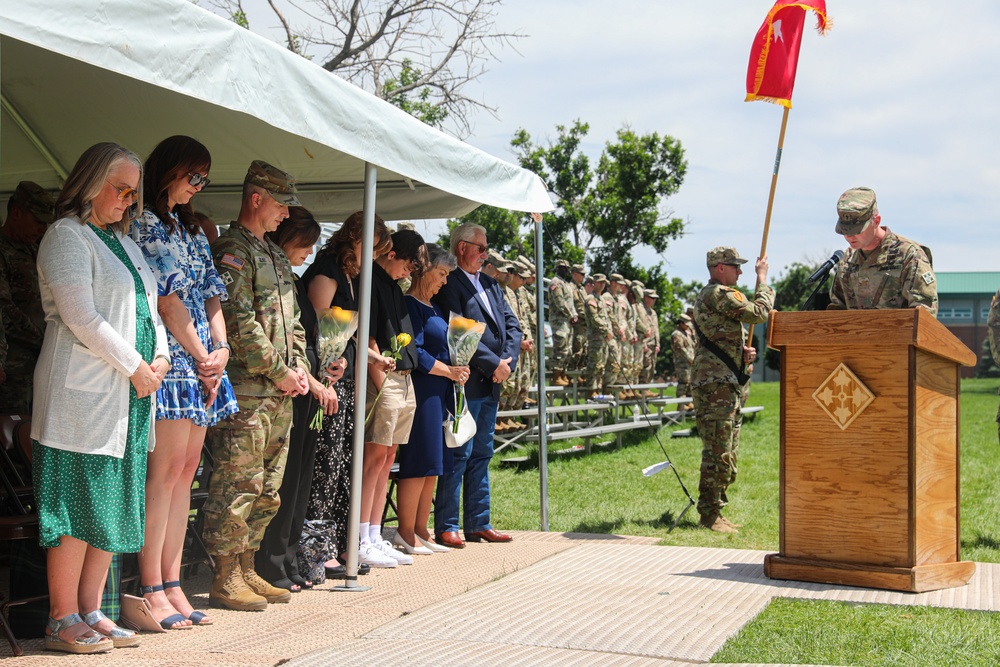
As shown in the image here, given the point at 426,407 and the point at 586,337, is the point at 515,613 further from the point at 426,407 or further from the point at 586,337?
the point at 586,337

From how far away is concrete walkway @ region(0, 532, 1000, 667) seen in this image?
4359 millimetres

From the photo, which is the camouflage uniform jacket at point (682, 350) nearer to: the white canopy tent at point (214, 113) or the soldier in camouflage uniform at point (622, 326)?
the soldier in camouflage uniform at point (622, 326)

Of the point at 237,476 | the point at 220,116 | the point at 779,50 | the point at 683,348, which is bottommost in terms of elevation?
the point at 237,476

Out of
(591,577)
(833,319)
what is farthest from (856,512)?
(591,577)

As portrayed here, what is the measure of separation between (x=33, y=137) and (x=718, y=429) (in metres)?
5.46

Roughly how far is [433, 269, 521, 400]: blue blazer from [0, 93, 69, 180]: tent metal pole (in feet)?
8.75

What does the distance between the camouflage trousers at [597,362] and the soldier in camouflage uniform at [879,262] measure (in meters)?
11.7

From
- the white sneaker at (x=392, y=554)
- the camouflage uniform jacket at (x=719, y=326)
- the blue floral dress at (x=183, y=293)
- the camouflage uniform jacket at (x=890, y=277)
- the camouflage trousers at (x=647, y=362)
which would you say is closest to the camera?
the blue floral dress at (x=183, y=293)

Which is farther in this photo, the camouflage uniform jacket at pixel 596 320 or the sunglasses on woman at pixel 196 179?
the camouflage uniform jacket at pixel 596 320

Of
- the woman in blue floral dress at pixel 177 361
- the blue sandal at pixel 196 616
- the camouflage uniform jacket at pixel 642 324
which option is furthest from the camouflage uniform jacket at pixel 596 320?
the blue sandal at pixel 196 616

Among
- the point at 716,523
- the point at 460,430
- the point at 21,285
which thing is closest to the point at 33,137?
the point at 21,285

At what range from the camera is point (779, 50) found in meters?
7.57

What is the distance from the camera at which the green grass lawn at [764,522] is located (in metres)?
4.50

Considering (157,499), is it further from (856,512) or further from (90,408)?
(856,512)
